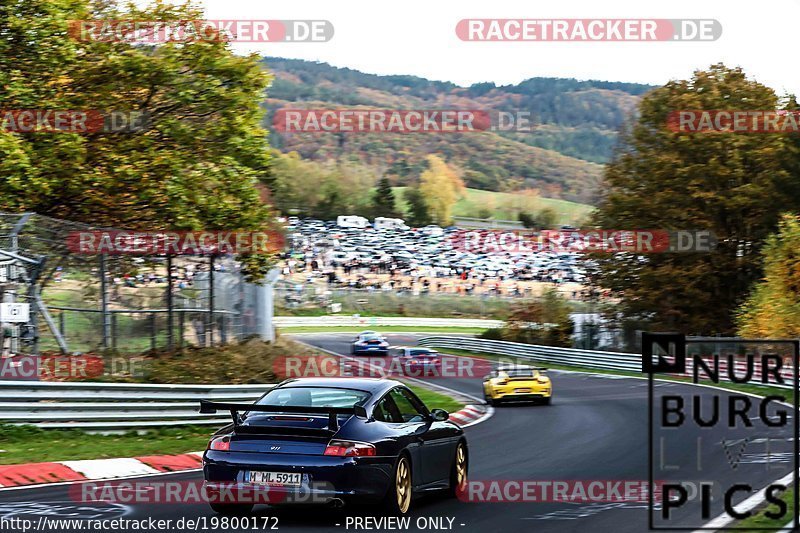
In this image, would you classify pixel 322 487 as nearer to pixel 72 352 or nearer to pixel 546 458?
pixel 546 458

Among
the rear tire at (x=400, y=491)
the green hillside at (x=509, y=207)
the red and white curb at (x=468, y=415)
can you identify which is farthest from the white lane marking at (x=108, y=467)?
the green hillside at (x=509, y=207)

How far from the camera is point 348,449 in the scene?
31.4 feet

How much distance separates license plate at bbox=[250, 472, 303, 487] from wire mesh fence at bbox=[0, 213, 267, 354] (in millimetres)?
9603

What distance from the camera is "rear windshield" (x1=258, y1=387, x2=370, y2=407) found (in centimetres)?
1040

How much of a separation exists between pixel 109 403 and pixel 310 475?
9782 millimetres

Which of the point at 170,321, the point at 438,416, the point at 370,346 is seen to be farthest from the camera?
the point at 370,346

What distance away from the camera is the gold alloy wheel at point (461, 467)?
1191 cm

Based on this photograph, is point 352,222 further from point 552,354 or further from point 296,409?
point 296,409

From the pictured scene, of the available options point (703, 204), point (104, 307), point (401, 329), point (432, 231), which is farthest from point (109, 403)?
point (432, 231)

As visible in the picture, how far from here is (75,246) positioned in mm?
19688

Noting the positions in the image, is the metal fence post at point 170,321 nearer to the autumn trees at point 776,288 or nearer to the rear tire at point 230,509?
the rear tire at point 230,509

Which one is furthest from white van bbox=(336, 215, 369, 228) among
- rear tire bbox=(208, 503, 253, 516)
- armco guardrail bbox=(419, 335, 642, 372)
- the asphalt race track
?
rear tire bbox=(208, 503, 253, 516)

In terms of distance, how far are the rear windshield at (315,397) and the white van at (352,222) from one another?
4858 inches

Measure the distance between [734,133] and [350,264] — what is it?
2476 inches
